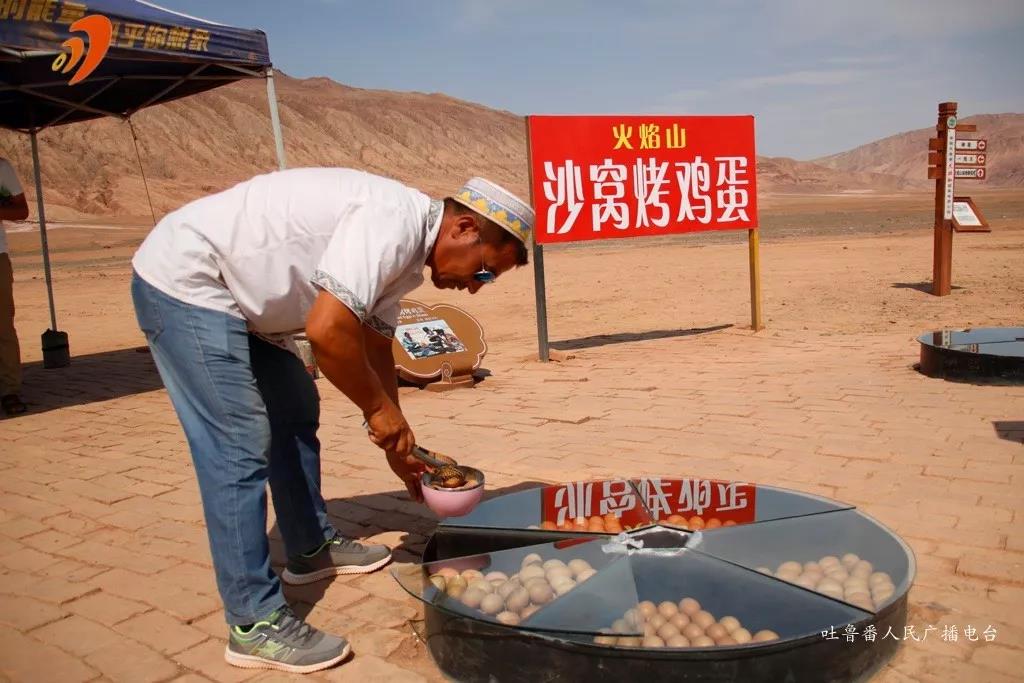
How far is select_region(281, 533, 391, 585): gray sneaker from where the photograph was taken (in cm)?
334

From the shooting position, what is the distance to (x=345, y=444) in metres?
5.43

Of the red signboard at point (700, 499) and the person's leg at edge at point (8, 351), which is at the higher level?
the person's leg at edge at point (8, 351)

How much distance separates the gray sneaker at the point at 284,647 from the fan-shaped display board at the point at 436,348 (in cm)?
405

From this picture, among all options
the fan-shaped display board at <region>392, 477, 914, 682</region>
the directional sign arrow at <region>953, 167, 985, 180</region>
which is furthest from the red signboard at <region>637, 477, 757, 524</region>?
the directional sign arrow at <region>953, 167, 985, 180</region>

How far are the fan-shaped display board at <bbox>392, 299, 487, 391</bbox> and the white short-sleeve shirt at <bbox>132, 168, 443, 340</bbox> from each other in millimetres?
4121

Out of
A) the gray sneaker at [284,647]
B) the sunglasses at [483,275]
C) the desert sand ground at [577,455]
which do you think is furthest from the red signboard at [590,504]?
the sunglasses at [483,275]

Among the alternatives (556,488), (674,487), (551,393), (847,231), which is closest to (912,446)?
(674,487)

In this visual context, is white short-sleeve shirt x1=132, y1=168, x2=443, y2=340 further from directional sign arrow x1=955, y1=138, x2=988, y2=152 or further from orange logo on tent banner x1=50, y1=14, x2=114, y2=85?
directional sign arrow x1=955, y1=138, x2=988, y2=152

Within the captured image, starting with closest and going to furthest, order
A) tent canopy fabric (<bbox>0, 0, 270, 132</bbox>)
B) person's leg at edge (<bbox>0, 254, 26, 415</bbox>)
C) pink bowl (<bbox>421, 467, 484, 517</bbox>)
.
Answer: pink bowl (<bbox>421, 467, 484, 517</bbox>) → tent canopy fabric (<bbox>0, 0, 270, 132</bbox>) → person's leg at edge (<bbox>0, 254, 26, 415</bbox>)

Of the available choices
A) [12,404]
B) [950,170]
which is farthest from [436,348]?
[950,170]

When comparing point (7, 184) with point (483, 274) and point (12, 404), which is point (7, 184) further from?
point (483, 274)

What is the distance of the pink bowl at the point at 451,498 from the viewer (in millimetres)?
3086

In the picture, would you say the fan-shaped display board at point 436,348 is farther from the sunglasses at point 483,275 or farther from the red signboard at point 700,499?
the sunglasses at point 483,275

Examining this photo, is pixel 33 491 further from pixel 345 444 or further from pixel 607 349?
pixel 607 349
